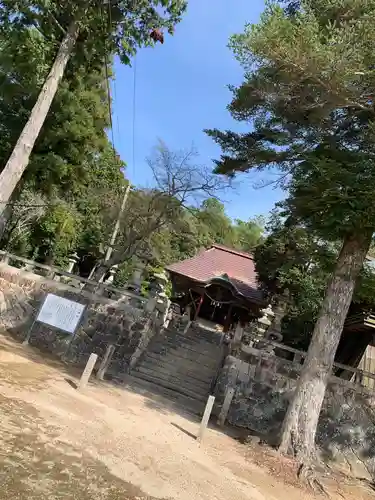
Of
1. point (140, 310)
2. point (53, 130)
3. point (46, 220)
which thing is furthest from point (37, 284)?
point (46, 220)

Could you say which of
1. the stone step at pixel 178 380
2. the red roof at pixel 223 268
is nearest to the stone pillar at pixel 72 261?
the red roof at pixel 223 268

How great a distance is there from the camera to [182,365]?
1336 cm

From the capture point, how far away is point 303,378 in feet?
27.3

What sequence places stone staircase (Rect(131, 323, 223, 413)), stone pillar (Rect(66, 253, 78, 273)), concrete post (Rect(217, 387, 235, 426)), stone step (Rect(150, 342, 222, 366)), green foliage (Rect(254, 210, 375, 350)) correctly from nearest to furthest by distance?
concrete post (Rect(217, 387, 235, 426)), stone staircase (Rect(131, 323, 223, 413)), stone step (Rect(150, 342, 222, 366)), green foliage (Rect(254, 210, 375, 350)), stone pillar (Rect(66, 253, 78, 273))

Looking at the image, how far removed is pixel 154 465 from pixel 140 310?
782 centimetres

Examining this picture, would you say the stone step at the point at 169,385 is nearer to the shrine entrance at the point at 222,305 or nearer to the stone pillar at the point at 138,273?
the shrine entrance at the point at 222,305

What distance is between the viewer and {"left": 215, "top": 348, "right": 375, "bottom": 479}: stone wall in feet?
33.1

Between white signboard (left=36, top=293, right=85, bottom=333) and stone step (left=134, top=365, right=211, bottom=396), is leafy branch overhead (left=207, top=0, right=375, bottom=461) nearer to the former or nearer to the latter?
stone step (left=134, top=365, right=211, bottom=396)

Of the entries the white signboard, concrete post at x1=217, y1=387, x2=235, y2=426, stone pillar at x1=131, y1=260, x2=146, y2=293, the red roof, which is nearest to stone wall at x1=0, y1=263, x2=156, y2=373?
the white signboard

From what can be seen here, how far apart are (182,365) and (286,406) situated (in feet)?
12.1

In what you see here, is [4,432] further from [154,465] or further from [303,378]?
[303,378]

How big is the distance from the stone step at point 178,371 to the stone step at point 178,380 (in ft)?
0.10

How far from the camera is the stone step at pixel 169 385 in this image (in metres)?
11.7

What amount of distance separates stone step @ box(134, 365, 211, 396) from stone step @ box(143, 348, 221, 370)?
0.77m
